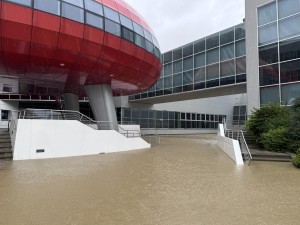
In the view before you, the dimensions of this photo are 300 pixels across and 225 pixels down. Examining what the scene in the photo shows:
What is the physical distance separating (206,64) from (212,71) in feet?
4.82

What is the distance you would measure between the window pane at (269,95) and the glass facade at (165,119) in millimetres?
22534


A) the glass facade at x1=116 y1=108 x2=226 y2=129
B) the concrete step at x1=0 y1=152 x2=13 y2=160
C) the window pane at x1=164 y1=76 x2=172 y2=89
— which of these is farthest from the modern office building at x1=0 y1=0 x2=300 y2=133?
the glass facade at x1=116 y1=108 x2=226 y2=129

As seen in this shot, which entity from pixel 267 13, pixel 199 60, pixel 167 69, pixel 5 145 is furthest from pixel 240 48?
pixel 5 145

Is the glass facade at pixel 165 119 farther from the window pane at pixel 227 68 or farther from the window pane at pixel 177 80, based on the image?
the window pane at pixel 227 68

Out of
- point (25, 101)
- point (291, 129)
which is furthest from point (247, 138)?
point (25, 101)

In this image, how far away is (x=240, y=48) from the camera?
102 ft

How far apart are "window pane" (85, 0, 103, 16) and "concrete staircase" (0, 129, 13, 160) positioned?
8.96 metres

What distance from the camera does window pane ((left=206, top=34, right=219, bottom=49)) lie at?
33984 mm

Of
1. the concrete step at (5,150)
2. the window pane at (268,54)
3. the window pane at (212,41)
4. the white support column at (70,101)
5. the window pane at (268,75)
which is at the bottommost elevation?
the concrete step at (5,150)

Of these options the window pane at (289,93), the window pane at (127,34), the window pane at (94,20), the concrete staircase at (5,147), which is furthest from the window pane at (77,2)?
the window pane at (289,93)

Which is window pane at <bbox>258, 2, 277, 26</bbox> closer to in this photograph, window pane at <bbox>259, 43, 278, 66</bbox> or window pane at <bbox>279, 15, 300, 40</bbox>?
window pane at <bbox>279, 15, 300, 40</bbox>

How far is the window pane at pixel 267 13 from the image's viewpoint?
2330cm

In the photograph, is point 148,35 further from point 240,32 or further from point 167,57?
point 167,57

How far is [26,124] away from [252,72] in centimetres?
1863
